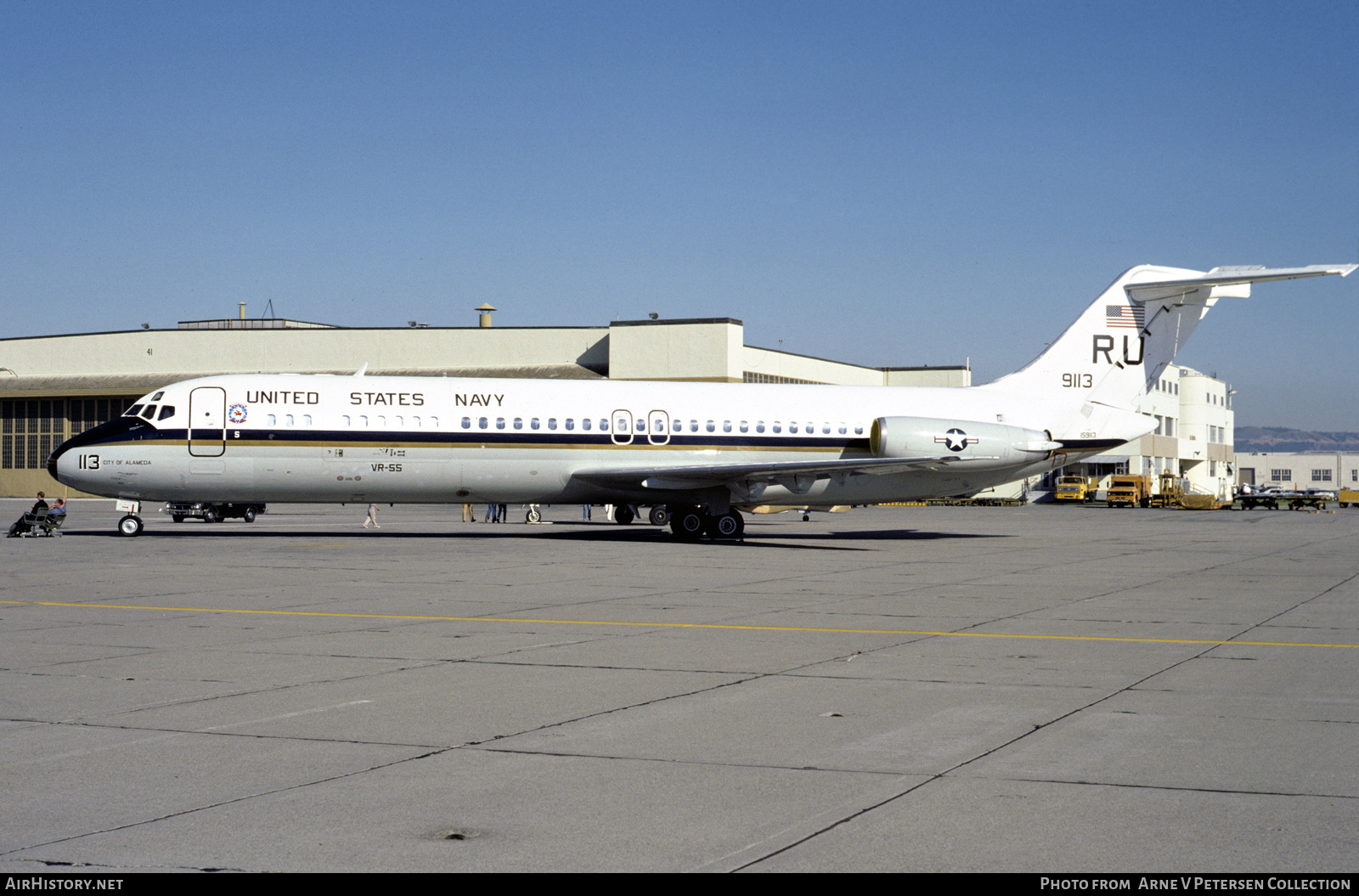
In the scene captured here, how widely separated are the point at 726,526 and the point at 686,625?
16.6m

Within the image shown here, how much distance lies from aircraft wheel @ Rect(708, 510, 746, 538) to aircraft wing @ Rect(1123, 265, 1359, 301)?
13.2 meters

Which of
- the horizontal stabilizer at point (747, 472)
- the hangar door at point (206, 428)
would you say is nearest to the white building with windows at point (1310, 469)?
the horizontal stabilizer at point (747, 472)

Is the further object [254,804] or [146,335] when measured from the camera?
[146,335]

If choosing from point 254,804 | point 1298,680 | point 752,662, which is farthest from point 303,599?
point 1298,680

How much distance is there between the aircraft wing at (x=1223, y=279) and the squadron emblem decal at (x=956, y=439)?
6.96 metres

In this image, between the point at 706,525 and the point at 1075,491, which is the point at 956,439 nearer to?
the point at 706,525

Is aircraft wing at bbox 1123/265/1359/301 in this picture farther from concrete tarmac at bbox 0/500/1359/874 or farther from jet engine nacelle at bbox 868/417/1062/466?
concrete tarmac at bbox 0/500/1359/874

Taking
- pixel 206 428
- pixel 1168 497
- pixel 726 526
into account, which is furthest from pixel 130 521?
pixel 1168 497

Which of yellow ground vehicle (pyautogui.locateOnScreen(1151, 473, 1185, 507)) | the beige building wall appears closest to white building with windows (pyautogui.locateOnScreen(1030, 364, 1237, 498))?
yellow ground vehicle (pyautogui.locateOnScreen(1151, 473, 1185, 507))

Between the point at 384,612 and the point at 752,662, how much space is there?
5.80 m

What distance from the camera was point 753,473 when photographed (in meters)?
29.1

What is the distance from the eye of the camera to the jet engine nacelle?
100 feet

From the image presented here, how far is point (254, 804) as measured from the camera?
629 centimetres

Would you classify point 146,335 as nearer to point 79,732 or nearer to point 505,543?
point 505,543
